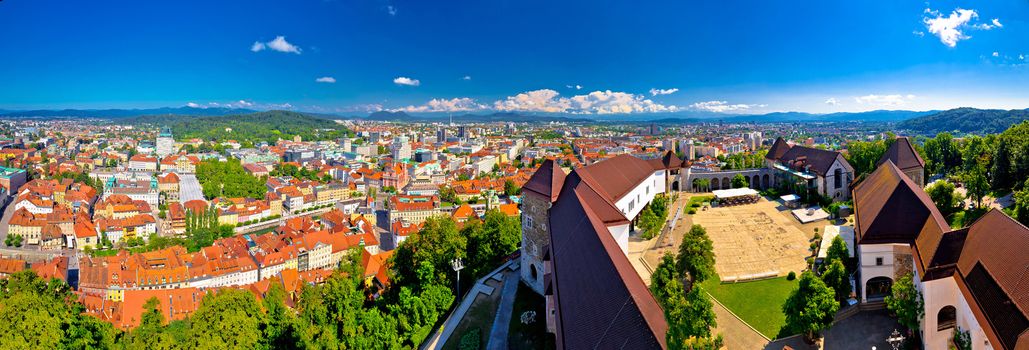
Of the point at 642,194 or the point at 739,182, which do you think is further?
the point at 739,182

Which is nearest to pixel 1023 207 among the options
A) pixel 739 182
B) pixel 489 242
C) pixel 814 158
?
pixel 814 158

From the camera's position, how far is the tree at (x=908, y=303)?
10203 mm

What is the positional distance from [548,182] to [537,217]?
1.19 metres

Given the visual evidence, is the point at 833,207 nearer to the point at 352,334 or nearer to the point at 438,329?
the point at 438,329

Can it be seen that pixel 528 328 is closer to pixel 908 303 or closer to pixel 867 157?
pixel 908 303

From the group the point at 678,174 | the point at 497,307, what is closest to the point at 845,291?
the point at 497,307

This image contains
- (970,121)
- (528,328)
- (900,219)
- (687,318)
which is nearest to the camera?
(687,318)

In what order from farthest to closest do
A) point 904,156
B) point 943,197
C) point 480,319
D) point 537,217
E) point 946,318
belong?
1. point 904,156
2. point 943,197
3. point 537,217
4. point 480,319
5. point 946,318

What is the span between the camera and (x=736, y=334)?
39.2ft

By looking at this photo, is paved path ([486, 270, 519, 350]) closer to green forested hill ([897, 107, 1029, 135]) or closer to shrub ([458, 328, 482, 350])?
shrub ([458, 328, 482, 350])

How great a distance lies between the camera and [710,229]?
870 inches

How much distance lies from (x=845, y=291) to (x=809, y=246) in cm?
684

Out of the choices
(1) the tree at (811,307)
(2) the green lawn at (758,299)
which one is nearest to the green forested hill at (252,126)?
(2) the green lawn at (758,299)

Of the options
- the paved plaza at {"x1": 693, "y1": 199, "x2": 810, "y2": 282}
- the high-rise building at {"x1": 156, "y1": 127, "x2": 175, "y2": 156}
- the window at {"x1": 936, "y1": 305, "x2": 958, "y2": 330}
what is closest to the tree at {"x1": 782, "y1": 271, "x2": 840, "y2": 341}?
the window at {"x1": 936, "y1": 305, "x2": 958, "y2": 330}
